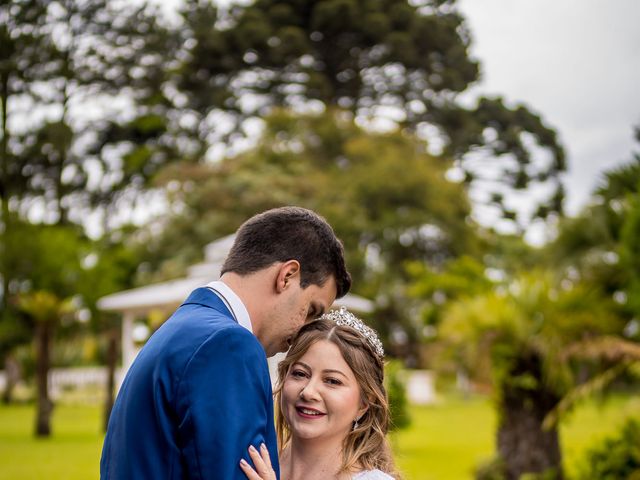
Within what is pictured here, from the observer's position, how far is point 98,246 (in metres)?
26.2

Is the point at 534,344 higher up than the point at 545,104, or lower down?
lower down

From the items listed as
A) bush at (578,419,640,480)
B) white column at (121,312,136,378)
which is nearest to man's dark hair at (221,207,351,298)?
bush at (578,419,640,480)

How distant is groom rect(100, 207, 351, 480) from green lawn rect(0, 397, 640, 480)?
6085 mm

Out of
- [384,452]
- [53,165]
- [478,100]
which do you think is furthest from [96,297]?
[384,452]

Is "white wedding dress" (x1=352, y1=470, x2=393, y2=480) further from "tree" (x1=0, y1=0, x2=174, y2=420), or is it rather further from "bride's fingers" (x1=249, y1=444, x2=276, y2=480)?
"tree" (x1=0, y1=0, x2=174, y2=420)

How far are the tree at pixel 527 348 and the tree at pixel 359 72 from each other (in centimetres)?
1867

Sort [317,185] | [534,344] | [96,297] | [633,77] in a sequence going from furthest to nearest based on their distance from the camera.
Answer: [317,185]
[96,297]
[633,77]
[534,344]

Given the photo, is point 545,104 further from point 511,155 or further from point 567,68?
point 567,68

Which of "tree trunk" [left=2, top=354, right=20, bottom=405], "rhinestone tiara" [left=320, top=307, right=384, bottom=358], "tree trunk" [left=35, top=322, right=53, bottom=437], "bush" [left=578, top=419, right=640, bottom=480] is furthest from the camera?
"tree trunk" [left=2, top=354, right=20, bottom=405]

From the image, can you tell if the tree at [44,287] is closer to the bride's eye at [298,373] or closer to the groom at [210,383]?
the bride's eye at [298,373]

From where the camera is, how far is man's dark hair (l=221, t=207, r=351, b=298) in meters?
2.43

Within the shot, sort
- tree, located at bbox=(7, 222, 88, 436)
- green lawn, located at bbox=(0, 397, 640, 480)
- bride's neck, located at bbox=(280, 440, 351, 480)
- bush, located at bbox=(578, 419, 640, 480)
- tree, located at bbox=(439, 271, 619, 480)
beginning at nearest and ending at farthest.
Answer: bride's neck, located at bbox=(280, 440, 351, 480) → bush, located at bbox=(578, 419, 640, 480) → tree, located at bbox=(439, 271, 619, 480) → green lawn, located at bbox=(0, 397, 640, 480) → tree, located at bbox=(7, 222, 88, 436)

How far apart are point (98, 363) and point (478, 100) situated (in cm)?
1702

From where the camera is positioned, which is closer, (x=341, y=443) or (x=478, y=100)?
(x=341, y=443)
